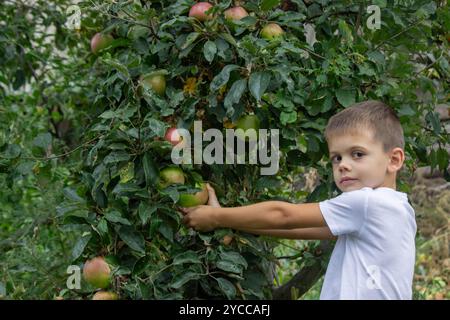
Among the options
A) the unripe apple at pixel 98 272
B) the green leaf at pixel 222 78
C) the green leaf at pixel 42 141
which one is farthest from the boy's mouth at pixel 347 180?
the green leaf at pixel 42 141

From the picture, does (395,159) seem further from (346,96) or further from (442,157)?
(442,157)

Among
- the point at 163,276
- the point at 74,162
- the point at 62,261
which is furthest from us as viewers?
the point at 62,261

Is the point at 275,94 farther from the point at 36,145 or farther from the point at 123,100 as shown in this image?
the point at 36,145

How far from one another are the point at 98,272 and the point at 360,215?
2.02 ft

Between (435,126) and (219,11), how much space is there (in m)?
0.72

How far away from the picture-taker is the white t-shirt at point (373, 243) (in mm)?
1674

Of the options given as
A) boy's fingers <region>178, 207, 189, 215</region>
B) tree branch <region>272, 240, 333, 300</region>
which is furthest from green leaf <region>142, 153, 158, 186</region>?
tree branch <region>272, 240, 333, 300</region>

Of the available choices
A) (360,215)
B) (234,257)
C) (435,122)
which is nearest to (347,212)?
(360,215)

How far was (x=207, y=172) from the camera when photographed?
2.04m

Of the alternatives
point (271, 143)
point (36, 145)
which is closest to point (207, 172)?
point (271, 143)

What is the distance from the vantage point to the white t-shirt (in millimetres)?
1674

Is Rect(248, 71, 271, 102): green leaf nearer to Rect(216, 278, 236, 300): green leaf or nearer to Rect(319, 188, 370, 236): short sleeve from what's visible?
Rect(319, 188, 370, 236): short sleeve

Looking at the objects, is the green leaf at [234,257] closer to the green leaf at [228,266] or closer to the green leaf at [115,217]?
the green leaf at [228,266]

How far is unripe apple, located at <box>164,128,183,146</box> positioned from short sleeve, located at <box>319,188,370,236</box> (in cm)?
37
